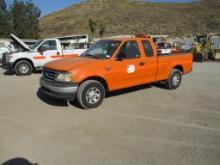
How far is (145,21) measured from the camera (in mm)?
59219

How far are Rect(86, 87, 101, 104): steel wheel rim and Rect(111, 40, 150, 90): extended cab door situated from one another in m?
0.53

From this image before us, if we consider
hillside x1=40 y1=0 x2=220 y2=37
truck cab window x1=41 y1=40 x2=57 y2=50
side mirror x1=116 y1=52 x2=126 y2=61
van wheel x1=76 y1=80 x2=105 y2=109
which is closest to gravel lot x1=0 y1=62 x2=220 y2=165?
van wheel x1=76 y1=80 x2=105 y2=109

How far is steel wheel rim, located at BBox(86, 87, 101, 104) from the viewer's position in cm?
680

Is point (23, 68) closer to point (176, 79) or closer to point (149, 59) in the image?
point (149, 59)

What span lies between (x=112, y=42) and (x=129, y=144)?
3.72 meters

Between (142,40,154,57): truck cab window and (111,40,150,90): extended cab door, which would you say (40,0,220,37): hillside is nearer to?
(142,40,154,57): truck cab window

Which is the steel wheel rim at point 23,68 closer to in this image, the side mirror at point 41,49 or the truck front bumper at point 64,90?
the side mirror at point 41,49

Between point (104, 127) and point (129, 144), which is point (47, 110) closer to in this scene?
point (104, 127)

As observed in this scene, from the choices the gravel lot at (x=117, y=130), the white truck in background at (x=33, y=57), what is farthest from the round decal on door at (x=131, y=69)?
the white truck in background at (x=33, y=57)

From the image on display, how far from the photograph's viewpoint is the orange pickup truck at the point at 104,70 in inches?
259

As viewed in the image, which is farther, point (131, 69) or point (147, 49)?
point (147, 49)

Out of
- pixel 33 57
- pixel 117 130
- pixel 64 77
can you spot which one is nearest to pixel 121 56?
pixel 64 77

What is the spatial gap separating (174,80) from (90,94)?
361 centimetres

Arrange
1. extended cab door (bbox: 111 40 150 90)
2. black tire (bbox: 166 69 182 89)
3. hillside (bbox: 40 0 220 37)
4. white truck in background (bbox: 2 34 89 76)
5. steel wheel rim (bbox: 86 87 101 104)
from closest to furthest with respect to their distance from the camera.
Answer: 1. steel wheel rim (bbox: 86 87 101 104)
2. extended cab door (bbox: 111 40 150 90)
3. black tire (bbox: 166 69 182 89)
4. white truck in background (bbox: 2 34 89 76)
5. hillside (bbox: 40 0 220 37)
